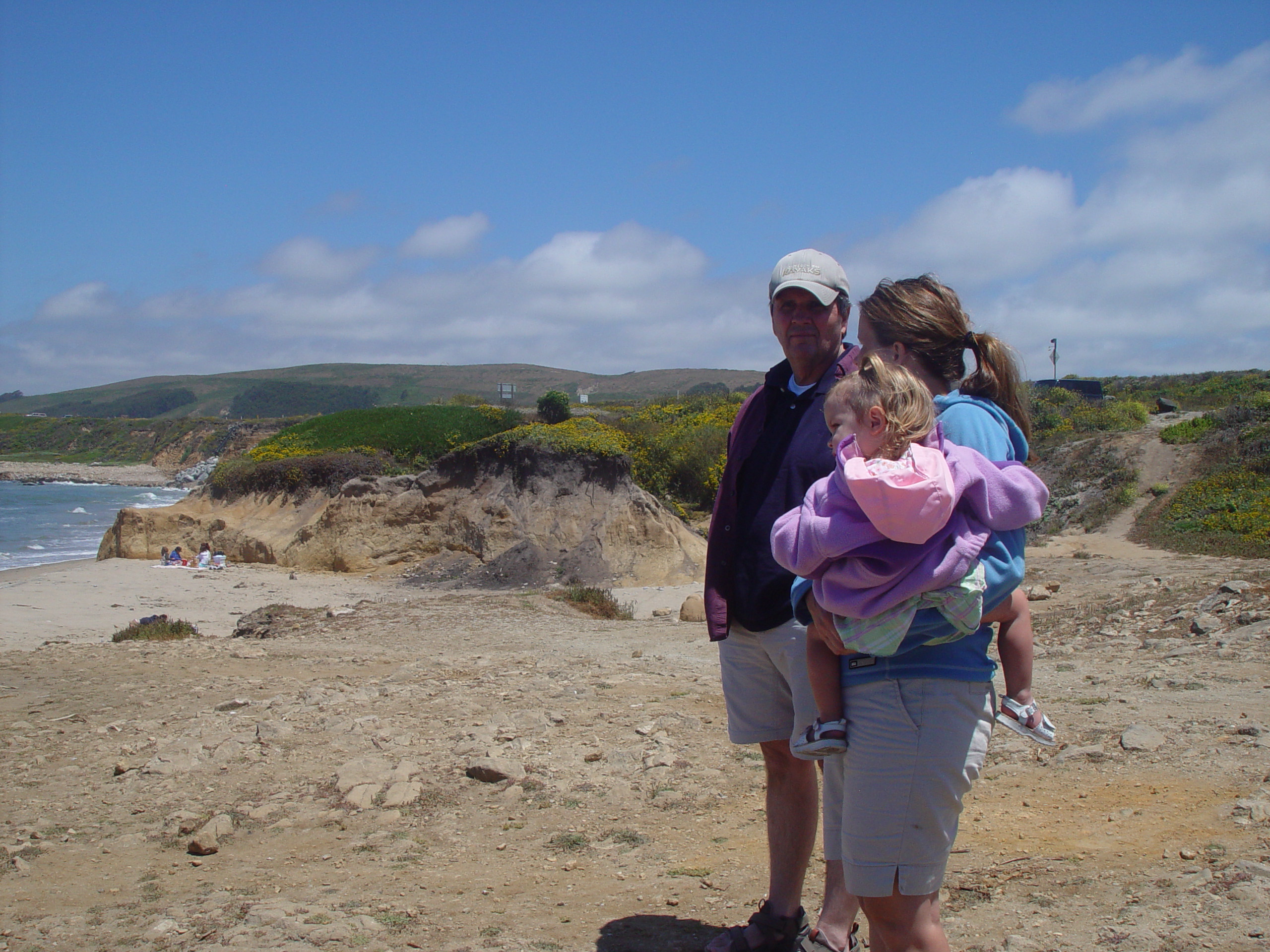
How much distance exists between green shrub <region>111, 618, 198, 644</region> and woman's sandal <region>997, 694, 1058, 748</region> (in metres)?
8.87

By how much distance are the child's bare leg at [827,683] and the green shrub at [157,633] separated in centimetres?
875

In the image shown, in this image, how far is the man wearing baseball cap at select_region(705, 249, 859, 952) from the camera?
8.31ft

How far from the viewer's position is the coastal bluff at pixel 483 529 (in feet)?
50.3

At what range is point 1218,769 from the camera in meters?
3.84

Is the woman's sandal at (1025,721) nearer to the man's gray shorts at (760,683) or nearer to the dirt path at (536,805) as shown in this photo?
the man's gray shorts at (760,683)

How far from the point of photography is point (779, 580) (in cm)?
252

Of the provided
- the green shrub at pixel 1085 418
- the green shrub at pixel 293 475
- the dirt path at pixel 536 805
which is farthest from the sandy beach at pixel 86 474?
the dirt path at pixel 536 805

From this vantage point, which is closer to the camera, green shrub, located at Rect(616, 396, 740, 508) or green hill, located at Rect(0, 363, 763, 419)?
green shrub, located at Rect(616, 396, 740, 508)

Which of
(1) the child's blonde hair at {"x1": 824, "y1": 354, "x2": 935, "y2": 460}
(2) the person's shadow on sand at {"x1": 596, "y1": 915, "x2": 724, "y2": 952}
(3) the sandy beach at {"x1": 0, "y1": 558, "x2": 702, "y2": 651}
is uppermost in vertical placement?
(1) the child's blonde hair at {"x1": 824, "y1": 354, "x2": 935, "y2": 460}

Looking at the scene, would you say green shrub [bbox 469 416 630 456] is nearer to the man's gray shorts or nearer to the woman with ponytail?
the man's gray shorts

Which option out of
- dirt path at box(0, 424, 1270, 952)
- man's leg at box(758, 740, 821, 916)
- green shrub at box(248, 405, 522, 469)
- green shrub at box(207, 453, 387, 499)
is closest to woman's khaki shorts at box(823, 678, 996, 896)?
man's leg at box(758, 740, 821, 916)

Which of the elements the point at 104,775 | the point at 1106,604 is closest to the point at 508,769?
the point at 104,775

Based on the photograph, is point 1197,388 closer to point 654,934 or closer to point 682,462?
point 682,462

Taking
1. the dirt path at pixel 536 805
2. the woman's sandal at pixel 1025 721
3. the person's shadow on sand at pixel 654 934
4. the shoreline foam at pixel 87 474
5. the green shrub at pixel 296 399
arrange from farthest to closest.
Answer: the green shrub at pixel 296 399, the shoreline foam at pixel 87 474, the dirt path at pixel 536 805, the person's shadow on sand at pixel 654 934, the woman's sandal at pixel 1025 721
